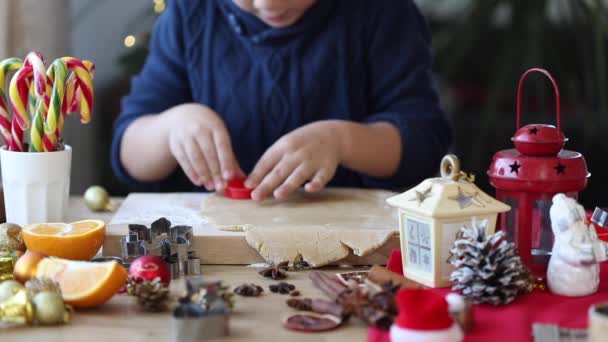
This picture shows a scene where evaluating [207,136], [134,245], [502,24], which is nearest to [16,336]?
[134,245]

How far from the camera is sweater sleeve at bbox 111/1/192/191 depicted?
4.67 feet

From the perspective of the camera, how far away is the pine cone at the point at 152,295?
30.0 inches

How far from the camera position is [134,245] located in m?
0.89

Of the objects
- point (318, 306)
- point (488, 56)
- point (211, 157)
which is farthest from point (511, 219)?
point (488, 56)

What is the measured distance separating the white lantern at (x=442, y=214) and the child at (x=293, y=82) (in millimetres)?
462

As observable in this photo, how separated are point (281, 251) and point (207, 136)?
30 cm

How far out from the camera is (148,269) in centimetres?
81

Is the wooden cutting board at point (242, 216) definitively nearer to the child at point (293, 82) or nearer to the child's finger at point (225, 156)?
the child's finger at point (225, 156)

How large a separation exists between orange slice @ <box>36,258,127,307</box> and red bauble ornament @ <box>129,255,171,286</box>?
0.8 inches

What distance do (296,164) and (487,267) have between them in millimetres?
435

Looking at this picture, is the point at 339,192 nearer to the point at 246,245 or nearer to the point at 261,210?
the point at 261,210

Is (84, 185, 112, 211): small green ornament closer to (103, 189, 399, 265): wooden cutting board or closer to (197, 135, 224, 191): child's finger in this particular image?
(103, 189, 399, 265): wooden cutting board

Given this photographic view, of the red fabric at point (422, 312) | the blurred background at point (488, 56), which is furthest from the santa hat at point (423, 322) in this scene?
the blurred background at point (488, 56)

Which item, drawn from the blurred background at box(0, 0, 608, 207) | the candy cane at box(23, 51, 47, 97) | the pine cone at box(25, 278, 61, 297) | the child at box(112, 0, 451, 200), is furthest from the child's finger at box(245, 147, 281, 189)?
the blurred background at box(0, 0, 608, 207)
